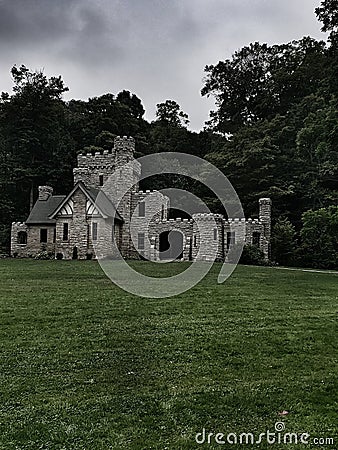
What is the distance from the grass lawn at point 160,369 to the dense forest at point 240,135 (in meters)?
17.4

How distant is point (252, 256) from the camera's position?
1152 inches

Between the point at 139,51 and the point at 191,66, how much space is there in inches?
700

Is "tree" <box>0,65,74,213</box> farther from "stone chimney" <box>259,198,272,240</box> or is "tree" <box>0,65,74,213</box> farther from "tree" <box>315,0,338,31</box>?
"tree" <box>315,0,338,31</box>

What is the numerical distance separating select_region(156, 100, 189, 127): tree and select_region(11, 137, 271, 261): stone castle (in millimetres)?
16431

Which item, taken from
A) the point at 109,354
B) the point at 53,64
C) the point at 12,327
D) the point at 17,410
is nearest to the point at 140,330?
the point at 109,354

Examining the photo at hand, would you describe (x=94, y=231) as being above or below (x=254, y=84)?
below

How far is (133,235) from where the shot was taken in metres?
33.7

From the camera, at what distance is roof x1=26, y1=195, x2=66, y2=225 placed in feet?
110

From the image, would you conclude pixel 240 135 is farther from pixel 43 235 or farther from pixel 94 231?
pixel 43 235

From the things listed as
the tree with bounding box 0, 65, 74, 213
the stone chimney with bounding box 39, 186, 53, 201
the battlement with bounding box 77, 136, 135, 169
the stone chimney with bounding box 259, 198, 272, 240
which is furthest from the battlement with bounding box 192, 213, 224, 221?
the tree with bounding box 0, 65, 74, 213

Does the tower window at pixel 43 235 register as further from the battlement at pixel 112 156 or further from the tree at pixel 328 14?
the tree at pixel 328 14

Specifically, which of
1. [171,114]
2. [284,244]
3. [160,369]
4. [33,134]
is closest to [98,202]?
[284,244]

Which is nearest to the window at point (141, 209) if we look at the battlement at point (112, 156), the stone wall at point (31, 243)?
the battlement at point (112, 156)

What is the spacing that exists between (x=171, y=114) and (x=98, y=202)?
23.4 meters
